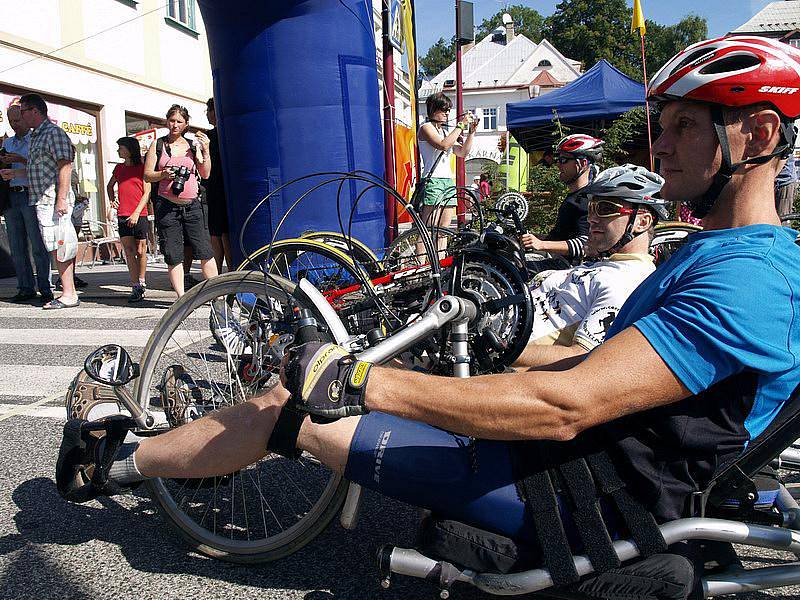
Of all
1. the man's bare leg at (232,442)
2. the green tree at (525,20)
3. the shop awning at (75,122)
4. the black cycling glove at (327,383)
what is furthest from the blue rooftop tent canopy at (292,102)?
the green tree at (525,20)

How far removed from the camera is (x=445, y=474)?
6.15 feet

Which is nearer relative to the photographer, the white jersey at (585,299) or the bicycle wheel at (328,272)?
the white jersey at (585,299)

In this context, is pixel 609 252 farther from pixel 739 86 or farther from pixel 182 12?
pixel 182 12

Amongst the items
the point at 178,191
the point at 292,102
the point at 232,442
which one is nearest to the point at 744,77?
the point at 232,442

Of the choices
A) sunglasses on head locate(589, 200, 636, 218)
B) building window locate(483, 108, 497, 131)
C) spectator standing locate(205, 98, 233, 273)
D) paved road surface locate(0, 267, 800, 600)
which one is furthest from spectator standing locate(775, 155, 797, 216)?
building window locate(483, 108, 497, 131)

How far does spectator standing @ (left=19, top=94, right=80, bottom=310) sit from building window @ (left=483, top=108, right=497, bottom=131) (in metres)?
55.8

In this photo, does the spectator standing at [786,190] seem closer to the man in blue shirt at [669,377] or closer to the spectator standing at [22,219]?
the man in blue shirt at [669,377]

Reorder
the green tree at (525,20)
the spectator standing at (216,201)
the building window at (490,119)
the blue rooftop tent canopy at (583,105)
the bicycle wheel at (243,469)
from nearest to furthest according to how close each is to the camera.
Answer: the bicycle wheel at (243,469)
the spectator standing at (216,201)
the blue rooftop tent canopy at (583,105)
the building window at (490,119)
the green tree at (525,20)

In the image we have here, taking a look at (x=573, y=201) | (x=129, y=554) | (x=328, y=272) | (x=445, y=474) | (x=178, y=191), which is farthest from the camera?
(x=178, y=191)

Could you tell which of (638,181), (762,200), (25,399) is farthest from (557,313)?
(25,399)

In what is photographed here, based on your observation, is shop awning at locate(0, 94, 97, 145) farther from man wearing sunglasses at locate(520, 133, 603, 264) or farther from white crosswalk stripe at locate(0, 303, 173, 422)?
man wearing sunglasses at locate(520, 133, 603, 264)

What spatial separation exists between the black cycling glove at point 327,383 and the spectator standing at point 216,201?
5.28 metres

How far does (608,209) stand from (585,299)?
0.45m

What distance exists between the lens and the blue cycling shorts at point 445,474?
1807mm
